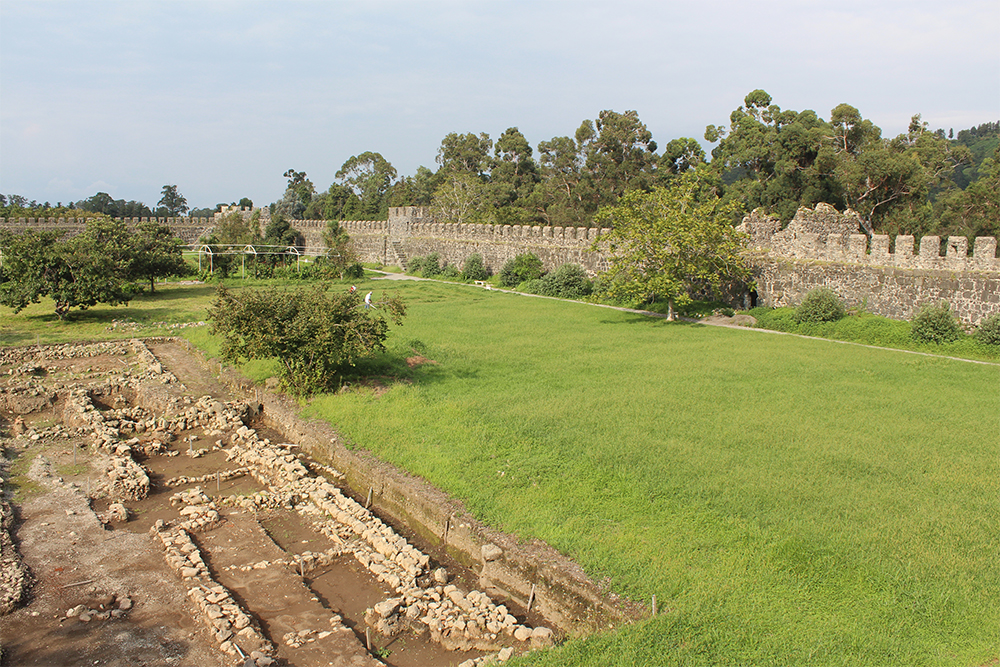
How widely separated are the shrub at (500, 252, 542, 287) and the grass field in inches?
554

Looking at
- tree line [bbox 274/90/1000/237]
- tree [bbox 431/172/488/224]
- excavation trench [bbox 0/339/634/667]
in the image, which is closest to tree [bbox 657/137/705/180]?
tree line [bbox 274/90/1000/237]

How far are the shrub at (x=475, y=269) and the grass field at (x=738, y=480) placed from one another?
17129mm

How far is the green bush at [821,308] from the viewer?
18.2 m

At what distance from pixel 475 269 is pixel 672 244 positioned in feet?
44.7

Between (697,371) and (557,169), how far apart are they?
41.0 metres

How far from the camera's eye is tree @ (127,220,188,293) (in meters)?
25.2

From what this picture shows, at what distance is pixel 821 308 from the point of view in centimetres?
1825

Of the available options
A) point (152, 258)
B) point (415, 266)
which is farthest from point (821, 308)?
point (152, 258)

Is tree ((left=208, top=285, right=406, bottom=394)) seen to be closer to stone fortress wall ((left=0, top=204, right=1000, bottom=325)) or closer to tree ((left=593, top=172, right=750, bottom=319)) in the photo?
tree ((left=593, top=172, right=750, bottom=319))

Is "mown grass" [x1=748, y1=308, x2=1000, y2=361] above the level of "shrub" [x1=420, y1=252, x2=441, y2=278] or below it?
below

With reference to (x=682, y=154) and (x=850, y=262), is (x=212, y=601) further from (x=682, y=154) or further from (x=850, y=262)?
(x=682, y=154)

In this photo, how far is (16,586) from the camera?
21.1ft

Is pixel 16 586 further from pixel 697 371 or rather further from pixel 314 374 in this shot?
pixel 697 371

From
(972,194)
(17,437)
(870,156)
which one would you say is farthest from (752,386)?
(870,156)
